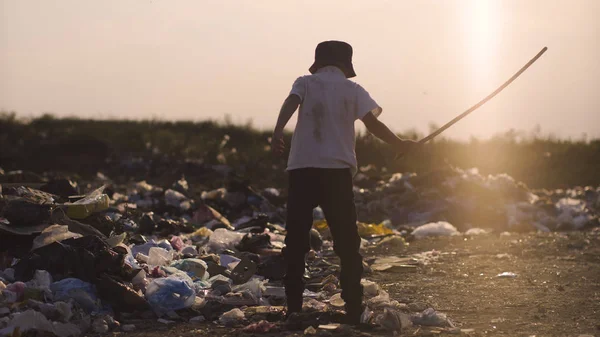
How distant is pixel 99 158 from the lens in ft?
57.6

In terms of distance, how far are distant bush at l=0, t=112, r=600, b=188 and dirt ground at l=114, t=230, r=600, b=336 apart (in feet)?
20.6

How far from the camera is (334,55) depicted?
4.50 m

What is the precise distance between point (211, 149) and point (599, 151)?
826 cm


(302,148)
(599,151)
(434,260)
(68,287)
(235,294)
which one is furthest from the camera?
(599,151)

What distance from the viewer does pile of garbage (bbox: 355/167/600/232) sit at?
10734 millimetres

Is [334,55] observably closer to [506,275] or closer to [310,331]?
[310,331]

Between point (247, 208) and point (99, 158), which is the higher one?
point (99, 158)

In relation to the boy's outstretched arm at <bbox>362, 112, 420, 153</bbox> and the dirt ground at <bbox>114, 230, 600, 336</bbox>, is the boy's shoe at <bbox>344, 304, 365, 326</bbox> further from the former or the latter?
the boy's outstretched arm at <bbox>362, 112, 420, 153</bbox>

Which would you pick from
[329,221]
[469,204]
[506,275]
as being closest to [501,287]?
[506,275]

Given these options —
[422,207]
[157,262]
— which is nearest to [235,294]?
[157,262]

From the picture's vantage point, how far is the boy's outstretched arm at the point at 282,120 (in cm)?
427

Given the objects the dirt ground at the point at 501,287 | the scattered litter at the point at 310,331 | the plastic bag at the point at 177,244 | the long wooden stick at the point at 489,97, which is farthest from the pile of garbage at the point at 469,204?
the scattered litter at the point at 310,331

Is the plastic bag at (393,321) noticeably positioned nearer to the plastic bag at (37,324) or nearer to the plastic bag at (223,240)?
the plastic bag at (37,324)

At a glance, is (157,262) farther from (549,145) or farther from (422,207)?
(549,145)
